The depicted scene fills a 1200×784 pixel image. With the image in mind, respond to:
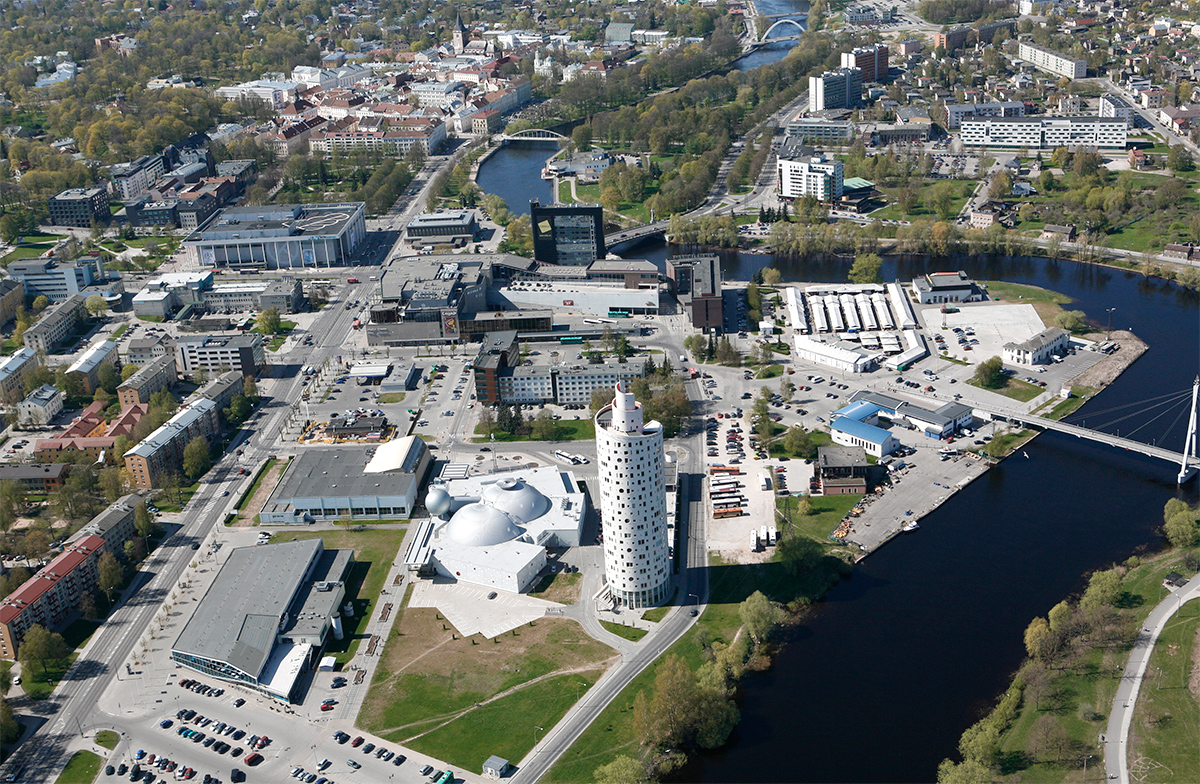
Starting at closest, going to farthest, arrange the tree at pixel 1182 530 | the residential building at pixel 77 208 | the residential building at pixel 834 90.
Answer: the tree at pixel 1182 530 → the residential building at pixel 77 208 → the residential building at pixel 834 90

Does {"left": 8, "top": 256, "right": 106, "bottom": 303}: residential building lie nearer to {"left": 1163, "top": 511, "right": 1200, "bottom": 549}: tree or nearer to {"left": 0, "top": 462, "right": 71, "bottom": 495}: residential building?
{"left": 0, "top": 462, "right": 71, "bottom": 495}: residential building

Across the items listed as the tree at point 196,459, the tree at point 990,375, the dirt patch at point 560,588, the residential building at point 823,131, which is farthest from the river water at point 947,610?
the residential building at point 823,131

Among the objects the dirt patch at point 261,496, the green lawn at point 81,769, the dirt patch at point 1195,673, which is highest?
the dirt patch at point 261,496

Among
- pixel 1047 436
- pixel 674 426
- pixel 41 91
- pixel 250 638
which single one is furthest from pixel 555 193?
pixel 41 91

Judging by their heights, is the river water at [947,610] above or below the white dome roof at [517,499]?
below

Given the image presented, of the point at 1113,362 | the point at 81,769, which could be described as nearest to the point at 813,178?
the point at 1113,362

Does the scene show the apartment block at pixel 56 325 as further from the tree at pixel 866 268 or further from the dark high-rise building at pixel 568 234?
the tree at pixel 866 268

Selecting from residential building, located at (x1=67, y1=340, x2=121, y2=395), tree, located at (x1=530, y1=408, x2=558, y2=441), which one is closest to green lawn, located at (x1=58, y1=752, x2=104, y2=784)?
tree, located at (x1=530, y1=408, x2=558, y2=441)
